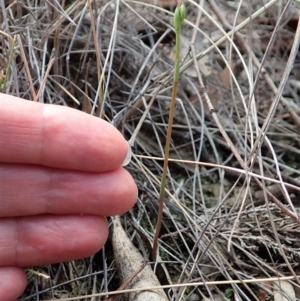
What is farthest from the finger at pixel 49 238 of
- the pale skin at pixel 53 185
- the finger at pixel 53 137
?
Result: the finger at pixel 53 137

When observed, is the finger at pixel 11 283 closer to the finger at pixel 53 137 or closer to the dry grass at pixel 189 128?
the dry grass at pixel 189 128

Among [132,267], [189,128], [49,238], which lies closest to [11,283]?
[49,238]

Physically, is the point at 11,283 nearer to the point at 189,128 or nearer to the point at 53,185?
the point at 53,185

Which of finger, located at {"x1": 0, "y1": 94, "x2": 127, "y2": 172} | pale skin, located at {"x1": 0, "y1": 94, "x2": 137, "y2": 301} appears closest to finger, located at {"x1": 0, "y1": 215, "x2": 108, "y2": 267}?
pale skin, located at {"x1": 0, "y1": 94, "x2": 137, "y2": 301}

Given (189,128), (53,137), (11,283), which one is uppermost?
(53,137)

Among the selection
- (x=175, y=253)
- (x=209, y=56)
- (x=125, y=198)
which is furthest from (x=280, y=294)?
(x=209, y=56)

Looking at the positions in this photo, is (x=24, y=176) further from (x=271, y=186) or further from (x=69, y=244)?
(x=271, y=186)

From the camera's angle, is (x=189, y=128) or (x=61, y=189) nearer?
(x=61, y=189)
